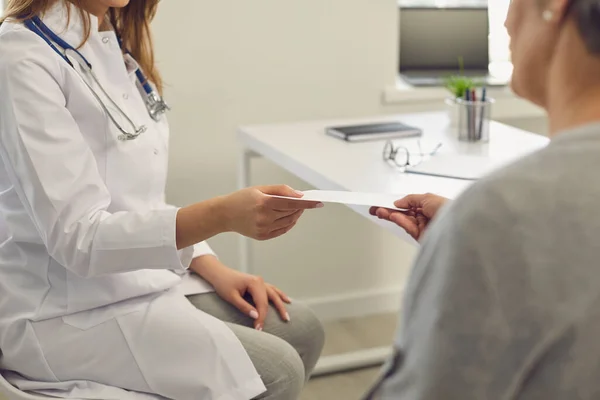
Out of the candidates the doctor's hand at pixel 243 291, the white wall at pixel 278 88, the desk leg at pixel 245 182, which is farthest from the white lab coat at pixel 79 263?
the white wall at pixel 278 88

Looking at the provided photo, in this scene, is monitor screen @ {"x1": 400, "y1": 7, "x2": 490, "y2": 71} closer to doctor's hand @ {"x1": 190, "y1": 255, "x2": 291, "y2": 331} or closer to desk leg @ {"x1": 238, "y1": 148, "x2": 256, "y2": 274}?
desk leg @ {"x1": 238, "y1": 148, "x2": 256, "y2": 274}

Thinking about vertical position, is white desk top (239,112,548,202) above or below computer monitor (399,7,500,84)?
below

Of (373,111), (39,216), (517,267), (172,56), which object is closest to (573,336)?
(517,267)

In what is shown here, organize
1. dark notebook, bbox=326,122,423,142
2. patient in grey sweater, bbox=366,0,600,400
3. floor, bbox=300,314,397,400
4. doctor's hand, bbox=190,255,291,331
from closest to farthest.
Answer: patient in grey sweater, bbox=366,0,600,400, doctor's hand, bbox=190,255,291,331, dark notebook, bbox=326,122,423,142, floor, bbox=300,314,397,400

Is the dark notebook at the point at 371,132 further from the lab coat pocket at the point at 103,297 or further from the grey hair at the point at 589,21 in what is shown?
the grey hair at the point at 589,21

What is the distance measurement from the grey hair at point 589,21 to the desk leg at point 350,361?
5.89 ft

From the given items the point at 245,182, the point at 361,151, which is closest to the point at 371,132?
the point at 361,151

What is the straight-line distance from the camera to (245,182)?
2156 millimetres

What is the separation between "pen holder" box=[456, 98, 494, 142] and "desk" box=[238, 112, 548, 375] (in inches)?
1.1

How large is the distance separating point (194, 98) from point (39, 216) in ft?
3.98

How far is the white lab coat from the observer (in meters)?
1.13

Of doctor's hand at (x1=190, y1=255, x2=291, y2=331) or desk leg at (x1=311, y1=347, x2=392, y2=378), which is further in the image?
desk leg at (x1=311, y1=347, x2=392, y2=378)

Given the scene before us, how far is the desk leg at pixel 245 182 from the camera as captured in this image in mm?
2125

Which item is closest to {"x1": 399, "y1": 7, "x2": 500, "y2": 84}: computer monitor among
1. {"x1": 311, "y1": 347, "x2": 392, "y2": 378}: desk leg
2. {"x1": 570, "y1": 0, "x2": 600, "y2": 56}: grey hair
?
{"x1": 311, "y1": 347, "x2": 392, "y2": 378}: desk leg
